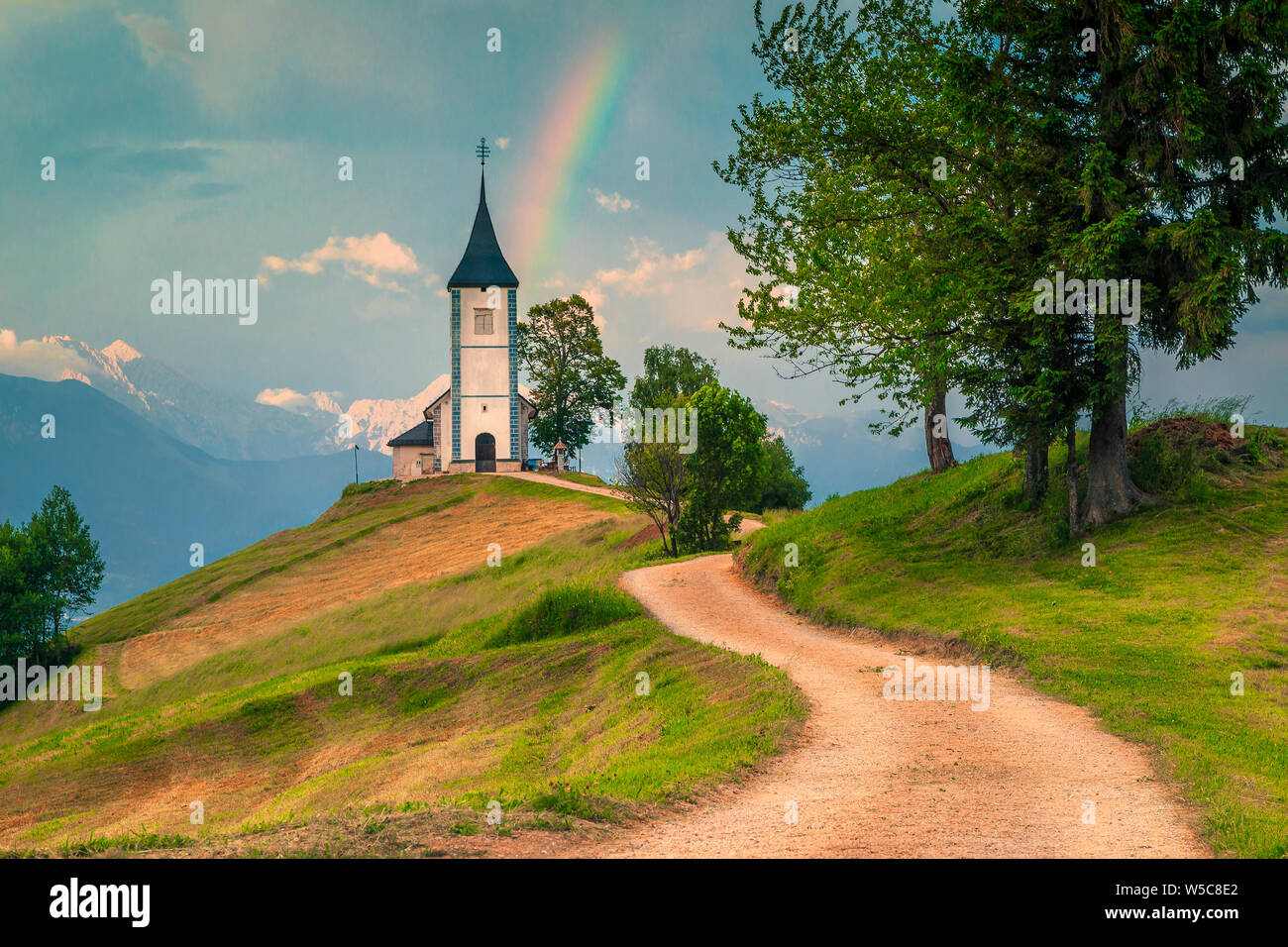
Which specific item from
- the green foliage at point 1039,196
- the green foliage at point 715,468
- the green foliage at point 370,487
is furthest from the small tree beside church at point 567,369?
the green foliage at point 1039,196

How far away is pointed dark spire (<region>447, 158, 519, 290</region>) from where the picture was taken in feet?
255

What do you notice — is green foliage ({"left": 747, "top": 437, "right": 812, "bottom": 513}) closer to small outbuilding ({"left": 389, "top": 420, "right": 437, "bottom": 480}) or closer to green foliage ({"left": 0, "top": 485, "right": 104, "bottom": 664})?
small outbuilding ({"left": 389, "top": 420, "right": 437, "bottom": 480})

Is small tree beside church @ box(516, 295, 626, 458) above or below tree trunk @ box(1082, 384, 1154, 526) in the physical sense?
above

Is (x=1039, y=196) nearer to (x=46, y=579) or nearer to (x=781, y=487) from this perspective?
(x=781, y=487)

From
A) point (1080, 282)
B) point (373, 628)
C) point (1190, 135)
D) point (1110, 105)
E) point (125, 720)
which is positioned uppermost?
point (1110, 105)

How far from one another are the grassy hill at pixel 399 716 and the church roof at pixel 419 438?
34.0m

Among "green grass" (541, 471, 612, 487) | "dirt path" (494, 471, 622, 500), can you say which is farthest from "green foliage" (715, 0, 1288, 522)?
"green grass" (541, 471, 612, 487)

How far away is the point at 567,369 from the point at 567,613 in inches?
2281

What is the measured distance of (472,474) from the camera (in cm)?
7138

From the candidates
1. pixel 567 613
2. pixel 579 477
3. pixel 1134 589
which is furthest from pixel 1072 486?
pixel 579 477

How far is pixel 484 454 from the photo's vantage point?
76.2 metres
